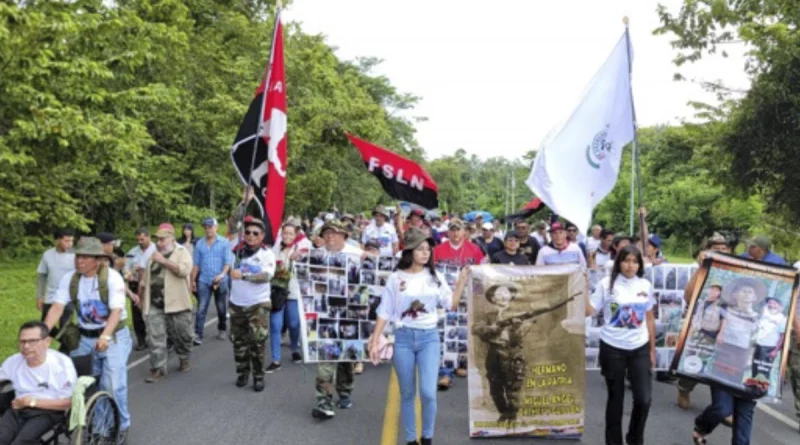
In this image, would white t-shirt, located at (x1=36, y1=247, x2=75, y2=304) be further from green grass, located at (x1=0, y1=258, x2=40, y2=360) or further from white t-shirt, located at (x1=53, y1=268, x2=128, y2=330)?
white t-shirt, located at (x1=53, y1=268, x2=128, y2=330)

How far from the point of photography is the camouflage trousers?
8.39 meters

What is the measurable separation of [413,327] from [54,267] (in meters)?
4.80

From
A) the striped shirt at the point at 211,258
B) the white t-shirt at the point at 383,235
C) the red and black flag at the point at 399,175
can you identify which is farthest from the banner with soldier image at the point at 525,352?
the white t-shirt at the point at 383,235

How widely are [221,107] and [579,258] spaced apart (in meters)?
13.2

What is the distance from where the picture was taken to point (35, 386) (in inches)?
197

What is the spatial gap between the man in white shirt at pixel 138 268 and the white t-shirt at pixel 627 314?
6144mm

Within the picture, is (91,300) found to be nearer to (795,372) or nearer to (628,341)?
(628,341)

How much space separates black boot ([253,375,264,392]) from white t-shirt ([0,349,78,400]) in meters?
2.80

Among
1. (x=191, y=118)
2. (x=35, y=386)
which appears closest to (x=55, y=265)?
(x=35, y=386)

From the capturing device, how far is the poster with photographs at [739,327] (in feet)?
18.4

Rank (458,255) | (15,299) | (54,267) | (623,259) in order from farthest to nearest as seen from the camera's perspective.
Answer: (15,299)
(458,255)
(54,267)
(623,259)

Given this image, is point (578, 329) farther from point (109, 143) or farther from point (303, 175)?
point (303, 175)

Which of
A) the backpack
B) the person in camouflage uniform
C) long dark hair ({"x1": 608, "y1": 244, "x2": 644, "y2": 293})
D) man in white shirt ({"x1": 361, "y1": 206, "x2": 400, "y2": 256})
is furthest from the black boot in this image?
man in white shirt ({"x1": 361, "y1": 206, "x2": 400, "y2": 256})

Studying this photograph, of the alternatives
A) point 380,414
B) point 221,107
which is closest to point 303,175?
point 221,107
